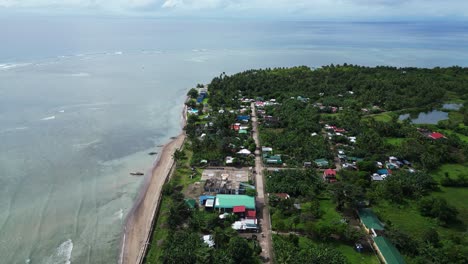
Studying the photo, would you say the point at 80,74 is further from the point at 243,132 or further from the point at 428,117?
the point at 428,117

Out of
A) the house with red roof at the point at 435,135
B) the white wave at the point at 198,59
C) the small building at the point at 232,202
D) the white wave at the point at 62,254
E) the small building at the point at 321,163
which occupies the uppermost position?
the white wave at the point at 198,59

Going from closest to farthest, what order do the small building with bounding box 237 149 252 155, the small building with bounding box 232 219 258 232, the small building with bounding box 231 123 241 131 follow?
the small building with bounding box 232 219 258 232 < the small building with bounding box 237 149 252 155 < the small building with bounding box 231 123 241 131

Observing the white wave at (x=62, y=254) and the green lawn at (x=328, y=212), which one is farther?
the green lawn at (x=328, y=212)

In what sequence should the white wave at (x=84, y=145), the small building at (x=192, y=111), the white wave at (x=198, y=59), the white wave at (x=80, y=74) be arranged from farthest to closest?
the white wave at (x=198, y=59)
the white wave at (x=80, y=74)
the small building at (x=192, y=111)
the white wave at (x=84, y=145)

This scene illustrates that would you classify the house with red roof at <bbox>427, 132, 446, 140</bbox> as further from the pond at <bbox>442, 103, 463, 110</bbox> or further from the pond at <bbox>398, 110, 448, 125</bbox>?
the pond at <bbox>442, 103, 463, 110</bbox>

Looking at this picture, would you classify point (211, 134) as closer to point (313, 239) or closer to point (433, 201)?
point (313, 239)

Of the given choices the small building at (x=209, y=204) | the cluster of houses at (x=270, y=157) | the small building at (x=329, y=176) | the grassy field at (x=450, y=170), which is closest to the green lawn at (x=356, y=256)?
the small building at (x=329, y=176)

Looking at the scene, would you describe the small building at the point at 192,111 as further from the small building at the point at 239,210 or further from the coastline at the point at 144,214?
the small building at the point at 239,210

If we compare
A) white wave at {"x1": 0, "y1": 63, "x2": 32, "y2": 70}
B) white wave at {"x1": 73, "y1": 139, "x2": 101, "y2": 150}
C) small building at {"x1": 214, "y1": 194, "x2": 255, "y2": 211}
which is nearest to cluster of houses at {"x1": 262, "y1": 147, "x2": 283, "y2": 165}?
small building at {"x1": 214, "y1": 194, "x2": 255, "y2": 211}

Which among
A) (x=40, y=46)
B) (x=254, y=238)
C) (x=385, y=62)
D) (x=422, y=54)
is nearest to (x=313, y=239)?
(x=254, y=238)
